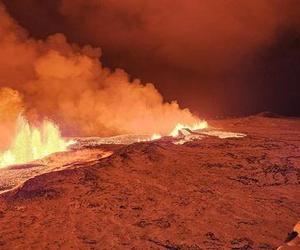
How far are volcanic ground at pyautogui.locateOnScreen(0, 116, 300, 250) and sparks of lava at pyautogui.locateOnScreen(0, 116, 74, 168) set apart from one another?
14.9 ft

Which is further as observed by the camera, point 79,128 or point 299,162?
point 79,128

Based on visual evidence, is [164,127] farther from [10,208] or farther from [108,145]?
[10,208]

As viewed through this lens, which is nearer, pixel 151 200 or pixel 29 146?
pixel 151 200

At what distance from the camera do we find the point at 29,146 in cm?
5169

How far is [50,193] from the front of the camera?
99.5 feet

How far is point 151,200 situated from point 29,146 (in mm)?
26033

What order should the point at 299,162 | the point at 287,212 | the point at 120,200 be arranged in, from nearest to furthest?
the point at 287,212 → the point at 120,200 → the point at 299,162

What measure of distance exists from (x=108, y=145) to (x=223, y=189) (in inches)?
1006

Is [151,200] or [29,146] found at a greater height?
[29,146]

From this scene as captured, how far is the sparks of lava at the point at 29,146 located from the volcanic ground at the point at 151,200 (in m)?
4.54

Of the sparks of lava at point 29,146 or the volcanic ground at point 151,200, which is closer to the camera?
the volcanic ground at point 151,200

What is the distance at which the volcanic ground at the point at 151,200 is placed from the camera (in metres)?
22.5

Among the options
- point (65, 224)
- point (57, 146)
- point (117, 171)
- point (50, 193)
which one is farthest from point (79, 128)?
point (65, 224)

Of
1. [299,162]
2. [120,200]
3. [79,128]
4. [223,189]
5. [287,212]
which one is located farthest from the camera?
[79,128]
